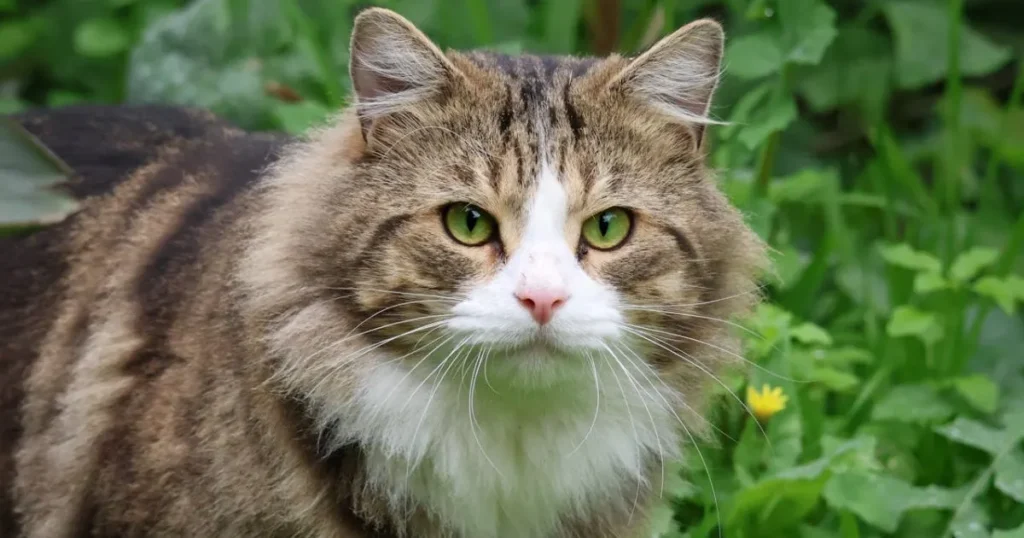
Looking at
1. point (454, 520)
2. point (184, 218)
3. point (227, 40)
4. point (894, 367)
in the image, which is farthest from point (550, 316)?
point (227, 40)

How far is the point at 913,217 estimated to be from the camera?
4000 mm

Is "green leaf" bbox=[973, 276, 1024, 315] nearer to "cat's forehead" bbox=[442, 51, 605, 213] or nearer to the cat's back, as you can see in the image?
"cat's forehead" bbox=[442, 51, 605, 213]

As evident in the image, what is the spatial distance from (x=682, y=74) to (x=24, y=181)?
49.0 inches

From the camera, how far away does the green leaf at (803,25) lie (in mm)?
2889

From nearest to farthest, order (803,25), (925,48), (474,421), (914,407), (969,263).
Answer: (474,421) → (803,25) → (914,407) → (969,263) → (925,48)

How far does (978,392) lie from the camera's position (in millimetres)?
2990

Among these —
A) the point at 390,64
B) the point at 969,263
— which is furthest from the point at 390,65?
the point at 969,263

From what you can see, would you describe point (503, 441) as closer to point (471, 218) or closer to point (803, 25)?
point (471, 218)

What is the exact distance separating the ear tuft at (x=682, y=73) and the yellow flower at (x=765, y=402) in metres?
0.80

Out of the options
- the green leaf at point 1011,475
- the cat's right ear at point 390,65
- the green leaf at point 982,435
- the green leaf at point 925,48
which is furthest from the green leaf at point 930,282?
the cat's right ear at point 390,65

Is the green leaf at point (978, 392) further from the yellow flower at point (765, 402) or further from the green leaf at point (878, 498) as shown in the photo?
the yellow flower at point (765, 402)

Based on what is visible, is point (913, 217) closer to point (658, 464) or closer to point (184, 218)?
point (658, 464)

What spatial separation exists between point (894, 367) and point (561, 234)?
65.7 inches

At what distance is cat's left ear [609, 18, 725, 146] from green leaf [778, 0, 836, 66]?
2.19 feet
